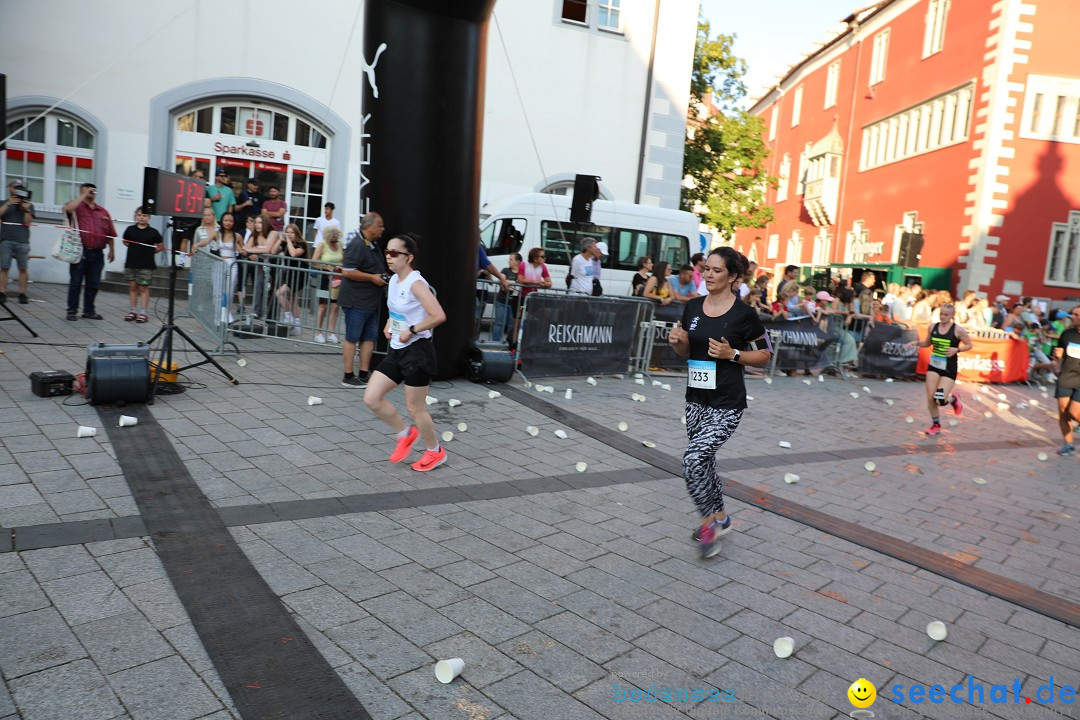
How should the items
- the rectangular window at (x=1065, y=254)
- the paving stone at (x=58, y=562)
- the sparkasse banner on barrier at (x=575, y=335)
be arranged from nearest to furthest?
the paving stone at (x=58, y=562) < the sparkasse banner on barrier at (x=575, y=335) < the rectangular window at (x=1065, y=254)

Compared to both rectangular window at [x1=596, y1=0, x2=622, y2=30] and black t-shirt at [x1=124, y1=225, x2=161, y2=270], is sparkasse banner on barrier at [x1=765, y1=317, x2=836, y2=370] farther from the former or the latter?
black t-shirt at [x1=124, y1=225, x2=161, y2=270]

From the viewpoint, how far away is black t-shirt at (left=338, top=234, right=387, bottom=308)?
859 cm

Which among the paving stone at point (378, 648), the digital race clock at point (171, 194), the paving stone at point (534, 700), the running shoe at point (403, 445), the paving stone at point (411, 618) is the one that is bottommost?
the paving stone at point (534, 700)

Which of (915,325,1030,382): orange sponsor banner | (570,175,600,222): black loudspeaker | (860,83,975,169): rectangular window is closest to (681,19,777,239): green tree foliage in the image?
(860,83,975,169): rectangular window

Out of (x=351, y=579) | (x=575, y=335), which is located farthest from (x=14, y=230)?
(x=351, y=579)

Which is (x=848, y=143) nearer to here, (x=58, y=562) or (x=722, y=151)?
(x=722, y=151)

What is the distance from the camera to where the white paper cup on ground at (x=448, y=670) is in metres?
3.19

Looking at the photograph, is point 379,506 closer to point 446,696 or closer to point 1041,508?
point 446,696

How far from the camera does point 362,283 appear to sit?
28.3 ft

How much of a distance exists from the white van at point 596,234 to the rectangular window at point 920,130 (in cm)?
1350

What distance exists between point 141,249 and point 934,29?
27.9m

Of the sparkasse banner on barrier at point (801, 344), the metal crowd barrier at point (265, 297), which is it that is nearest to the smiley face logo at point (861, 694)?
the metal crowd barrier at point (265, 297)

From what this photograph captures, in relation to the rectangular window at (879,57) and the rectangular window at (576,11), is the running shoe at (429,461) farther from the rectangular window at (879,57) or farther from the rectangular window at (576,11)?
the rectangular window at (879,57)

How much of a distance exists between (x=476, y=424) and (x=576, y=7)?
14744 millimetres
